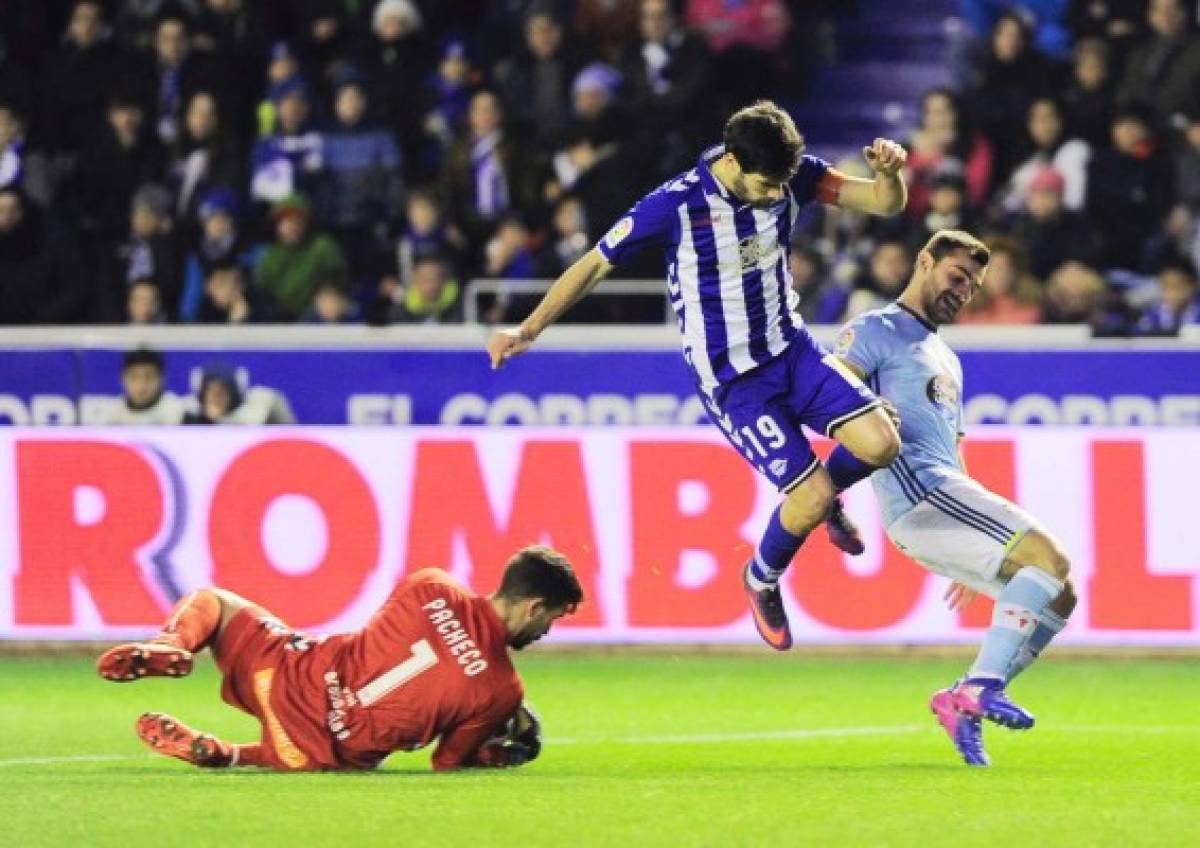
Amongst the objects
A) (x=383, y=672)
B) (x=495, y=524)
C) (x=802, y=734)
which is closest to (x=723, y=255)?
(x=383, y=672)

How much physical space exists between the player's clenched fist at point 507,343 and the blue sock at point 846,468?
3.89 ft

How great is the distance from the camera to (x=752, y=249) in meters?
10.2

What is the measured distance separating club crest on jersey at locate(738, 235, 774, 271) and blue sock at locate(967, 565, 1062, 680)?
4.71 feet

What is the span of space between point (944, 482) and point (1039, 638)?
25.6 inches

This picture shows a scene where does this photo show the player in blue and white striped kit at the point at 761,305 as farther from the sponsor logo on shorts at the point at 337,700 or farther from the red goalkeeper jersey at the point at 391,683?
the sponsor logo on shorts at the point at 337,700

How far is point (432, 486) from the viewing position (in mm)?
14430

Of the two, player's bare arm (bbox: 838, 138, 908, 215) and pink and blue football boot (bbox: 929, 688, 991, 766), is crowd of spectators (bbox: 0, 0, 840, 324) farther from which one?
pink and blue football boot (bbox: 929, 688, 991, 766)

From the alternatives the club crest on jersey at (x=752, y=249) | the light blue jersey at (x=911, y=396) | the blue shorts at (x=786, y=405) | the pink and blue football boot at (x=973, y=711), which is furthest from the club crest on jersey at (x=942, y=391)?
the pink and blue football boot at (x=973, y=711)

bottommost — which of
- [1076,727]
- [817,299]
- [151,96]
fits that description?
[1076,727]

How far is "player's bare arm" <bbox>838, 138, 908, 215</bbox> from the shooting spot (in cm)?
981

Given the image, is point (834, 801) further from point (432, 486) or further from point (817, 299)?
point (817, 299)

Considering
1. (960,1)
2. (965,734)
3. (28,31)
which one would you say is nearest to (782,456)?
(965,734)

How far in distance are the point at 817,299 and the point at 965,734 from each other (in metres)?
7.26

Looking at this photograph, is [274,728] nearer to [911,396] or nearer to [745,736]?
[745,736]
